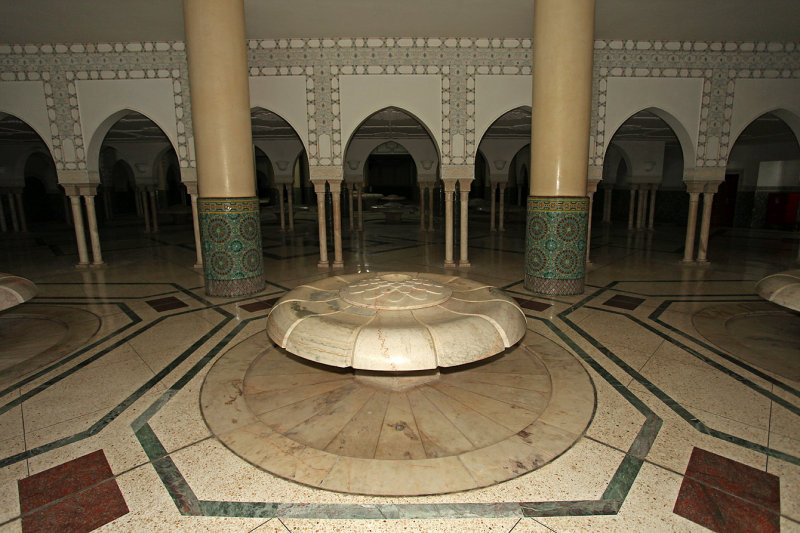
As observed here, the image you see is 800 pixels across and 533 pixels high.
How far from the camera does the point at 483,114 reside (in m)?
5.33

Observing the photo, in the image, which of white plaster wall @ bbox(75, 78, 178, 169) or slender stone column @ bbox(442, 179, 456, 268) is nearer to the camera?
white plaster wall @ bbox(75, 78, 178, 169)

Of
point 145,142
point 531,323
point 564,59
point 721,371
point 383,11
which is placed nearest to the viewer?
point 721,371

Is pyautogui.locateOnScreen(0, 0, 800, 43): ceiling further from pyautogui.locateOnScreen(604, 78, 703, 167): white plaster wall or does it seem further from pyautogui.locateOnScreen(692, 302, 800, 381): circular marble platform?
pyautogui.locateOnScreen(692, 302, 800, 381): circular marble platform

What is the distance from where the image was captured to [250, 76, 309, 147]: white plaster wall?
17.2ft

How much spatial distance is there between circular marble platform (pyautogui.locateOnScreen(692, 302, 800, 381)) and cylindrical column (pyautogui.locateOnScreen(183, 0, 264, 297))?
3983mm

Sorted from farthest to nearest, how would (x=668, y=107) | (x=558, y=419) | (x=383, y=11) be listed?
(x=668, y=107) < (x=383, y=11) < (x=558, y=419)

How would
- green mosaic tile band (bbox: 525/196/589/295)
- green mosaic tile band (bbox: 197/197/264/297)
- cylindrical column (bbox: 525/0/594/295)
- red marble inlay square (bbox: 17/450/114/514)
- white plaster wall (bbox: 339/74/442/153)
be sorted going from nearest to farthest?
red marble inlay square (bbox: 17/450/114/514), cylindrical column (bbox: 525/0/594/295), green mosaic tile band (bbox: 525/196/589/295), green mosaic tile band (bbox: 197/197/264/297), white plaster wall (bbox: 339/74/442/153)

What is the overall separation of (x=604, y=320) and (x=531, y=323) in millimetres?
601

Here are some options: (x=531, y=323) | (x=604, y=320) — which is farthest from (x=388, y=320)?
(x=604, y=320)

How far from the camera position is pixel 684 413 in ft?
6.48

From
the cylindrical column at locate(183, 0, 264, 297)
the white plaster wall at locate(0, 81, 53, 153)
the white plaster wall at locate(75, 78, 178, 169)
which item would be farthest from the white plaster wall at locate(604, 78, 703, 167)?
the white plaster wall at locate(0, 81, 53, 153)

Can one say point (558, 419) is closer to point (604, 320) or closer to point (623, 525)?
point (623, 525)

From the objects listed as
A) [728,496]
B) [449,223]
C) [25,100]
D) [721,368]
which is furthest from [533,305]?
[25,100]

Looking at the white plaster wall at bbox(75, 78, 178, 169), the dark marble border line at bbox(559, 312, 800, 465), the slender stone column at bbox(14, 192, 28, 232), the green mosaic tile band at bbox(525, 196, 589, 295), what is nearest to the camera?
the dark marble border line at bbox(559, 312, 800, 465)
